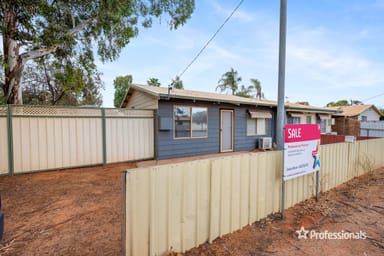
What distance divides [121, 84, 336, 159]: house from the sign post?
14.4 ft

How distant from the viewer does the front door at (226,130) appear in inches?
323

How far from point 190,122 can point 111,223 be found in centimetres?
515

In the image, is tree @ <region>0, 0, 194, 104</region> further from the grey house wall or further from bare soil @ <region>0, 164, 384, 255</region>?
bare soil @ <region>0, 164, 384, 255</region>

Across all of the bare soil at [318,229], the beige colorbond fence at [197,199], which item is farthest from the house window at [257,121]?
the beige colorbond fence at [197,199]

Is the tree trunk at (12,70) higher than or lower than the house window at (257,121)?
higher

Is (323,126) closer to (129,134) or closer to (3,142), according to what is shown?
(129,134)

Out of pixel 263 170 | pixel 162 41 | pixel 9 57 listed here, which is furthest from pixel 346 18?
pixel 9 57

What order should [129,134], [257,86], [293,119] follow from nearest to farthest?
[129,134], [293,119], [257,86]

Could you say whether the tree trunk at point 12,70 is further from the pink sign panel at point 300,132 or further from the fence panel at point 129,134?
the pink sign panel at point 300,132

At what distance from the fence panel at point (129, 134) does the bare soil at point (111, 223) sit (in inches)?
78.0

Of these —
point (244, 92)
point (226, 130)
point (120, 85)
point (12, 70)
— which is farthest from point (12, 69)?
point (244, 92)

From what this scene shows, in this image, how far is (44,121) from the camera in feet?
16.8

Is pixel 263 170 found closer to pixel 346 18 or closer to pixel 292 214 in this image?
pixel 292 214

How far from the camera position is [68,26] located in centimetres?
680
